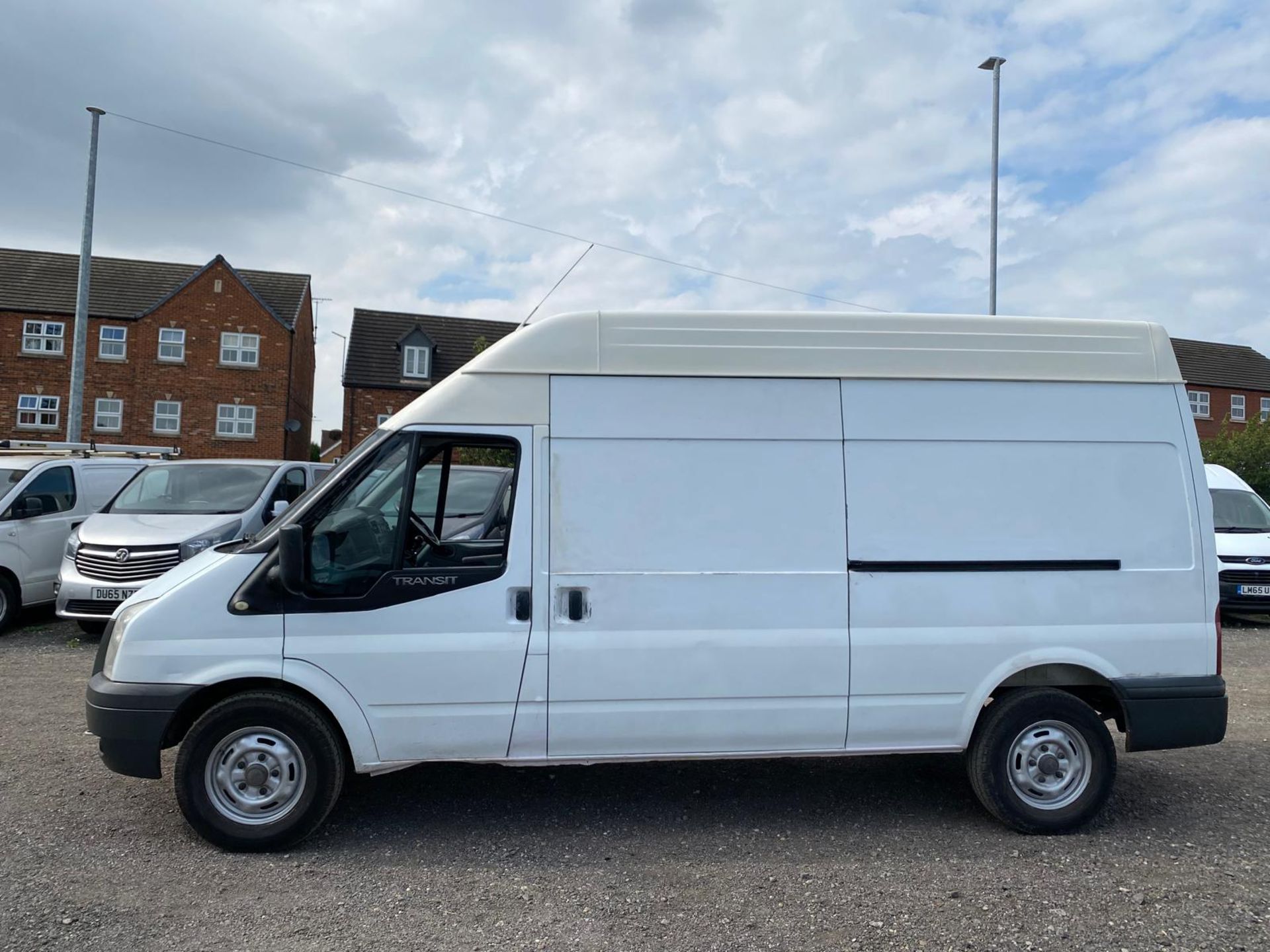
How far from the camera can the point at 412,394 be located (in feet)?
125

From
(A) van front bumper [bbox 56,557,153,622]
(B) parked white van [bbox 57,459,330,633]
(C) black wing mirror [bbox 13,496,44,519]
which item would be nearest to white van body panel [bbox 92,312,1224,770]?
(B) parked white van [bbox 57,459,330,633]

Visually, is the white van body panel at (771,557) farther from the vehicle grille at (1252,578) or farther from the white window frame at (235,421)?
the white window frame at (235,421)

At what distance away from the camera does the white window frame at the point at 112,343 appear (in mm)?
35250

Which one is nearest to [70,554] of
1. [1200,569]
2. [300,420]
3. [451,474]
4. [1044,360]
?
[451,474]

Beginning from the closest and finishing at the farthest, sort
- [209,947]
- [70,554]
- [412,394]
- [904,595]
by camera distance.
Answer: [209,947], [904,595], [70,554], [412,394]

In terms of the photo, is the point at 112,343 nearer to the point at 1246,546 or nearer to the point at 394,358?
the point at 394,358

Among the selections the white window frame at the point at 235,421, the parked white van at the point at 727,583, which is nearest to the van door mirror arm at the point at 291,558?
the parked white van at the point at 727,583

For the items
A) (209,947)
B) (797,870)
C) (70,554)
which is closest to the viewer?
(209,947)

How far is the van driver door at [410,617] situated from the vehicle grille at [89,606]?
243 inches

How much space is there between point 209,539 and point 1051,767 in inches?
328

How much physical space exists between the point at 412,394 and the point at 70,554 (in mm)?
28783

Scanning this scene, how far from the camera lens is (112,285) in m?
36.4

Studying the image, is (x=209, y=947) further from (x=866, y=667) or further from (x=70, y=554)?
(x=70, y=554)

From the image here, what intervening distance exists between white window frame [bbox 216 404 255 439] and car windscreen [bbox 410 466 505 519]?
33.0 meters
